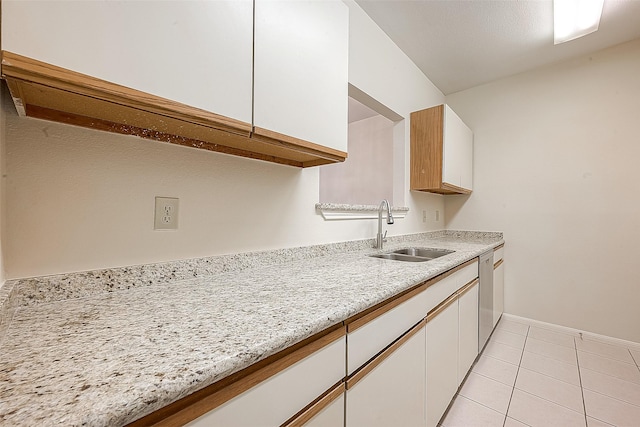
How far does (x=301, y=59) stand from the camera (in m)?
1.00

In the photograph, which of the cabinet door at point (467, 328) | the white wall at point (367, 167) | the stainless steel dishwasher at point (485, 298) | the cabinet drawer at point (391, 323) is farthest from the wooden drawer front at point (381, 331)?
the white wall at point (367, 167)

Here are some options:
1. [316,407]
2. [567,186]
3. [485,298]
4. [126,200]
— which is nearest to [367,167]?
[567,186]

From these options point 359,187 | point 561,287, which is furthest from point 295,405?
point 359,187

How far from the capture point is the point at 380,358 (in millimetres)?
873

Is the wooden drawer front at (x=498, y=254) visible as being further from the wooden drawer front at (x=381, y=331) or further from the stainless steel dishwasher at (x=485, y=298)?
the wooden drawer front at (x=381, y=331)

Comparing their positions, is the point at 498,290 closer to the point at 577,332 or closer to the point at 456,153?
the point at 577,332

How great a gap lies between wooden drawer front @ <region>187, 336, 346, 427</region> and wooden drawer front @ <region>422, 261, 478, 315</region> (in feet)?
2.01

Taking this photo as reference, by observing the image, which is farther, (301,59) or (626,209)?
(626,209)

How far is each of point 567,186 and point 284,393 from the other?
306 centimetres

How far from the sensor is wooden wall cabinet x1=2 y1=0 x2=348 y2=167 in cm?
53

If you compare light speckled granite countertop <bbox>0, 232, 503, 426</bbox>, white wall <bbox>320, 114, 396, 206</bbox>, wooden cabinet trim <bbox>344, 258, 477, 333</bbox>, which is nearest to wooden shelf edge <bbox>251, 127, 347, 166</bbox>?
light speckled granite countertop <bbox>0, 232, 503, 426</bbox>

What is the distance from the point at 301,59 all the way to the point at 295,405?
3.53 ft

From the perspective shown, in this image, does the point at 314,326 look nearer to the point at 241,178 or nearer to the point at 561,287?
the point at 241,178

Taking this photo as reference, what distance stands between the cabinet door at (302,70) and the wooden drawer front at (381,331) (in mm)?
695
